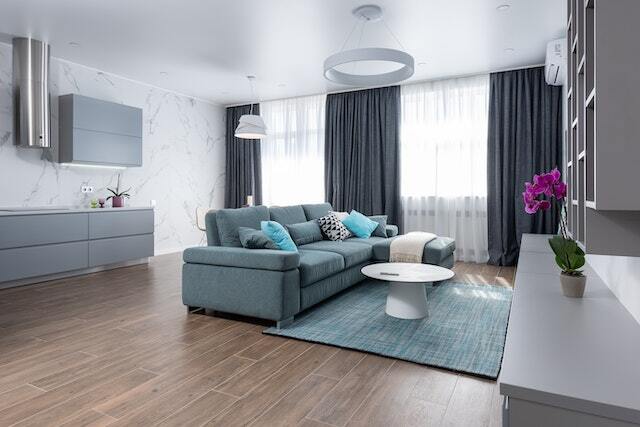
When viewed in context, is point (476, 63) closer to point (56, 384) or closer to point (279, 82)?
point (279, 82)

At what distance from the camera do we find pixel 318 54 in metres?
5.06

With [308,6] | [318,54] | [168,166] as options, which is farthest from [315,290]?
[168,166]

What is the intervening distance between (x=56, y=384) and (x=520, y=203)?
17.9 feet

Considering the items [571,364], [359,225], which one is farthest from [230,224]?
[571,364]

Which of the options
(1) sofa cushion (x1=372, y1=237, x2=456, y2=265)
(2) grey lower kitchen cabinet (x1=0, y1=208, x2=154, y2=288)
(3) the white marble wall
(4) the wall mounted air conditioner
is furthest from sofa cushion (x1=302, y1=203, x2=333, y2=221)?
(4) the wall mounted air conditioner

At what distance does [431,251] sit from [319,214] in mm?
1597

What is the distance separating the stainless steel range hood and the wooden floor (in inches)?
87.7

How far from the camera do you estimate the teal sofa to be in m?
2.99

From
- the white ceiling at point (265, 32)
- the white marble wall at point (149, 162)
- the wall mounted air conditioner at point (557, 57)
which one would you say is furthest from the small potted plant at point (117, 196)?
the wall mounted air conditioner at point (557, 57)

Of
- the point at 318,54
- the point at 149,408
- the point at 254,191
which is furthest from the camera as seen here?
the point at 254,191

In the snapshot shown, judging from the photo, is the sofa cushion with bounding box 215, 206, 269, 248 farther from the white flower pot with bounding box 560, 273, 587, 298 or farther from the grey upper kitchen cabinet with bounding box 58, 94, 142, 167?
the grey upper kitchen cabinet with bounding box 58, 94, 142, 167

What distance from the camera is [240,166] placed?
25.7 ft

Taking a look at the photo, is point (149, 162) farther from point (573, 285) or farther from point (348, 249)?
point (573, 285)

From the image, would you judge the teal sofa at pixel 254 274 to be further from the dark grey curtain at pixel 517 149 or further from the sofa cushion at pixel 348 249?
the dark grey curtain at pixel 517 149
